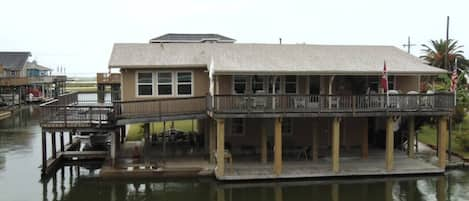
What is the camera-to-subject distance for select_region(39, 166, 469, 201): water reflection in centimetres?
1831

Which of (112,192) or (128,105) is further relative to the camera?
(128,105)

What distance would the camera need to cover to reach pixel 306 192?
18.9 metres

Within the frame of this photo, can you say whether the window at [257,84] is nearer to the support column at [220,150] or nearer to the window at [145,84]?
the support column at [220,150]

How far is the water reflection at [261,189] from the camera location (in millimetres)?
18312

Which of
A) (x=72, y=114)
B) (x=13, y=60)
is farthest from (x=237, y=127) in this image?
(x=13, y=60)

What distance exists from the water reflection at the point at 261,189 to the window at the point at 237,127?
4.67 meters

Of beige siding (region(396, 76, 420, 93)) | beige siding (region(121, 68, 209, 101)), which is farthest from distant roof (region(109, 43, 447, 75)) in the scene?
beige siding (region(396, 76, 420, 93))

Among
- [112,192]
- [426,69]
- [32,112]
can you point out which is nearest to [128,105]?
[112,192]

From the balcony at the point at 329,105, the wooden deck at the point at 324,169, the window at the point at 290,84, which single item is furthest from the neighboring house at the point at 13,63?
the balcony at the point at 329,105

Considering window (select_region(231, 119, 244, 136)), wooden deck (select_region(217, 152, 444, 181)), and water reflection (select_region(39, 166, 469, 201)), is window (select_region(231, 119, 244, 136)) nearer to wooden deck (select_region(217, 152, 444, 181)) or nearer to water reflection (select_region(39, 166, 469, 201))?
wooden deck (select_region(217, 152, 444, 181))

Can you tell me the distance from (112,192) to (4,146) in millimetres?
14773

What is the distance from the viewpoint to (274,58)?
22969 mm

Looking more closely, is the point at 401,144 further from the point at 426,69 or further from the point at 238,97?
the point at 238,97

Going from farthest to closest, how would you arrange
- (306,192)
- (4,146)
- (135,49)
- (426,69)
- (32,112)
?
(32,112), (4,146), (135,49), (426,69), (306,192)
